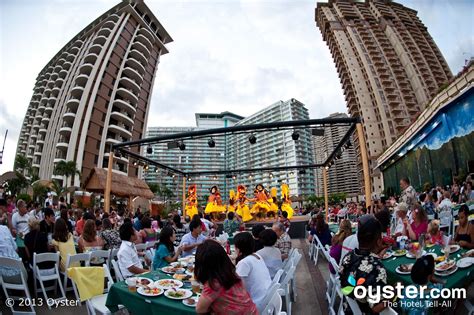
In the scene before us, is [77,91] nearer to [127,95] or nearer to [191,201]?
[127,95]

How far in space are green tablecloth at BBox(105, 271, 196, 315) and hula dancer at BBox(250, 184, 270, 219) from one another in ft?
43.9

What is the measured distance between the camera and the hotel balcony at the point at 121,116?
4188 cm

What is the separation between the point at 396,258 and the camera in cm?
385

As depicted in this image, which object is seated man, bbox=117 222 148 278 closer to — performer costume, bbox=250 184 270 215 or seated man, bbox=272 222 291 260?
seated man, bbox=272 222 291 260

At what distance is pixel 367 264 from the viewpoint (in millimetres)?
1946

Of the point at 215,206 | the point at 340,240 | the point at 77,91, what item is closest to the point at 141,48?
the point at 77,91

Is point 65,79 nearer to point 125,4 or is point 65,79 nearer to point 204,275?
point 125,4

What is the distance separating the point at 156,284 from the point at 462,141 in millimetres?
16301

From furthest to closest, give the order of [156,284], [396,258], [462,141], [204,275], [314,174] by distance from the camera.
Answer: [314,174] < [462,141] < [396,258] < [156,284] < [204,275]

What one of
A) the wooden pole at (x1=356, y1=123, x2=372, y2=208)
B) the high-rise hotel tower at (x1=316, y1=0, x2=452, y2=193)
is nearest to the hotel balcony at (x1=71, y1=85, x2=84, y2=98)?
the wooden pole at (x1=356, y1=123, x2=372, y2=208)

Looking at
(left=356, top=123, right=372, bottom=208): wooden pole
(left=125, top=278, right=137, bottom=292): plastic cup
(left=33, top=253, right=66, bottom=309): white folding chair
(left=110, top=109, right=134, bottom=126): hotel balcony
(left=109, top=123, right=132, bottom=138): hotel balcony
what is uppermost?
(left=110, top=109, right=134, bottom=126): hotel balcony

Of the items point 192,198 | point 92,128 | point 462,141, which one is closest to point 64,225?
point 192,198

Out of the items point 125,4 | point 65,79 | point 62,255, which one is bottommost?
point 62,255

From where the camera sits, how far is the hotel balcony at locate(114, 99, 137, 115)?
42775mm
